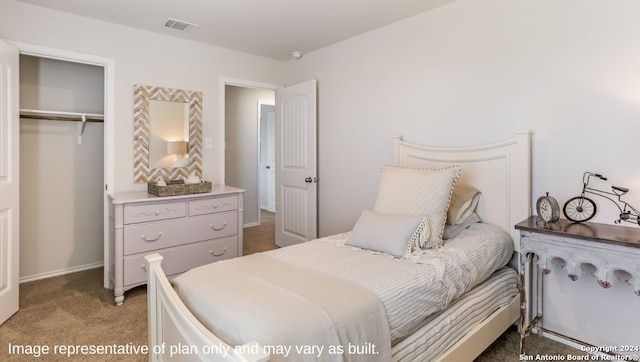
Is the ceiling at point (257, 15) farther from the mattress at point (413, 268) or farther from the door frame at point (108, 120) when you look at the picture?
the mattress at point (413, 268)

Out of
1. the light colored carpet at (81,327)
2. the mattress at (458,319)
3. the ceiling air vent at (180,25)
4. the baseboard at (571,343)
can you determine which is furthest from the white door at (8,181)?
the baseboard at (571,343)

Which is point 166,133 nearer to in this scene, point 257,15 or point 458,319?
point 257,15

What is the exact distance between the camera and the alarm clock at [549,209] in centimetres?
194

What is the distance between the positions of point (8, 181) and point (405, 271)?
2672 millimetres

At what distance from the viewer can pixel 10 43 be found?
2.51 meters

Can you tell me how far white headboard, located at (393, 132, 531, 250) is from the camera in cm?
220

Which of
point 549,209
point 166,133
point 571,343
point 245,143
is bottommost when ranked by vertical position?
point 571,343

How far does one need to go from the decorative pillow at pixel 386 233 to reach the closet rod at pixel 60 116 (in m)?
2.71

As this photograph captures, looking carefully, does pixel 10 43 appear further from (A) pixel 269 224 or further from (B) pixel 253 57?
(A) pixel 269 224

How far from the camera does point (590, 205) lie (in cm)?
201

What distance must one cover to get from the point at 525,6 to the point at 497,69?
0.41 metres

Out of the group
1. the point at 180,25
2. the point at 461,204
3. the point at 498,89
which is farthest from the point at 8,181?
the point at 498,89

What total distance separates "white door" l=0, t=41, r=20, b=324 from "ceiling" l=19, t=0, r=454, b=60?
640 mm

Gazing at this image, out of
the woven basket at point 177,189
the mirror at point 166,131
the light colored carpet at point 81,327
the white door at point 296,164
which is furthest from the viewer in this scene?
the white door at point 296,164
